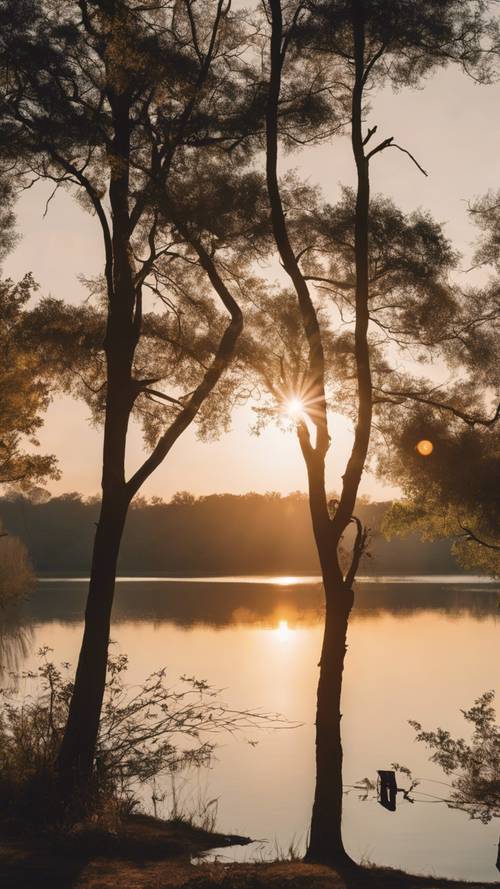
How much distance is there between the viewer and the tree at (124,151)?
455 inches

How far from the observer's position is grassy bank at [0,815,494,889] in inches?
312

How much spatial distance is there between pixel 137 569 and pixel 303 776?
5140 inches

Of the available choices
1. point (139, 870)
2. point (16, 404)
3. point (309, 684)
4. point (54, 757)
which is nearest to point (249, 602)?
point (309, 684)

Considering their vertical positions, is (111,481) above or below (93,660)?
above

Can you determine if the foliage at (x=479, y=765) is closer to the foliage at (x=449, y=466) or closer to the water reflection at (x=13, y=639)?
the foliage at (x=449, y=466)

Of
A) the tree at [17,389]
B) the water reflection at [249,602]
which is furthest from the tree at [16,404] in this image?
the water reflection at [249,602]

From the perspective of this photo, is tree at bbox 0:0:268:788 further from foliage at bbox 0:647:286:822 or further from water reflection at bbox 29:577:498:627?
water reflection at bbox 29:577:498:627

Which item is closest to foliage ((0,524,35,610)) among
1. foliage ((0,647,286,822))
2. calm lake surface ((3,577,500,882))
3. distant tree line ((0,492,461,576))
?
calm lake surface ((3,577,500,882))

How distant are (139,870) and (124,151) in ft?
28.8

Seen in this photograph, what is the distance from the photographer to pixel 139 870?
894 cm

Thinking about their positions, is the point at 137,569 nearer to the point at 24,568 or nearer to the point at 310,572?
the point at 310,572

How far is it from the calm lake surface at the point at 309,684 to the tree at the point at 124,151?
315cm

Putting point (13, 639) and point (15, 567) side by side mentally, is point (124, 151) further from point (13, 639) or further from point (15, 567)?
point (15, 567)

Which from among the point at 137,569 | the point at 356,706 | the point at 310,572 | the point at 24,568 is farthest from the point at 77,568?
the point at 356,706
